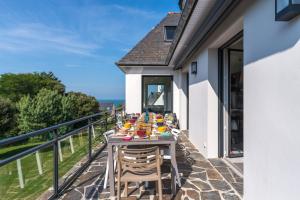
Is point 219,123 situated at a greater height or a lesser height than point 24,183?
greater

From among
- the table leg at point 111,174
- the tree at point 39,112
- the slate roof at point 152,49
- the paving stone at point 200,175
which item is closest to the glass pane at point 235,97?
the paving stone at point 200,175

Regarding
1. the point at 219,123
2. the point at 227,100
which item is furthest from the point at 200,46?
the point at 219,123

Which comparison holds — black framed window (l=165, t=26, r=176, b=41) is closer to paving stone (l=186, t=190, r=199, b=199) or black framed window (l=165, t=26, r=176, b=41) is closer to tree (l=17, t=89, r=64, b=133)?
tree (l=17, t=89, r=64, b=133)

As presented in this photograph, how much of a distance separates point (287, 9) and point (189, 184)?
2615 millimetres

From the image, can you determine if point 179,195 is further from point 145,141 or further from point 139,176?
point 145,141

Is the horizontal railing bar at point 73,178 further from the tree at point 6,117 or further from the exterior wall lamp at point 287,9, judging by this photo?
the tree at point 6,117

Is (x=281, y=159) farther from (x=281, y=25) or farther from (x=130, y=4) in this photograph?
(x=130, y=4)

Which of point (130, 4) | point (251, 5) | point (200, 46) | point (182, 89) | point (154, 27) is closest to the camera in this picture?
point (251, 5)

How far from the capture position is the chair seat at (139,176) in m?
2.45

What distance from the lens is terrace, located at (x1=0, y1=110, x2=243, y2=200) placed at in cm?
280

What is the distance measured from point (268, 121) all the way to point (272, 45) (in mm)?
707

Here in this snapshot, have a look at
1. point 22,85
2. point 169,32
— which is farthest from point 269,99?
point 22,85

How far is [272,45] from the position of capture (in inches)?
76.0

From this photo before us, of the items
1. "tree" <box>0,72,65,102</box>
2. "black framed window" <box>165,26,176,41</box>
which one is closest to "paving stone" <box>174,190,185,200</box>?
"black framed window" <box>165,26,176,41</box>
